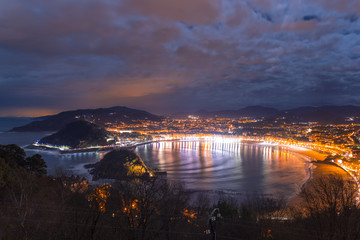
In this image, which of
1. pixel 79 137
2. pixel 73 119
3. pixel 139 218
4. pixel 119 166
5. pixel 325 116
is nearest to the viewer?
pixel 139 218

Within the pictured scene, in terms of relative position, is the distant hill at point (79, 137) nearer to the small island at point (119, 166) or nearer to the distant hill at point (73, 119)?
the small island at point (119, 166)

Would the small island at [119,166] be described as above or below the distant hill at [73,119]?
below

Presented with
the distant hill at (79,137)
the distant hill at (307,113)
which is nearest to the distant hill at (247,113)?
the distant hill at (307,113)

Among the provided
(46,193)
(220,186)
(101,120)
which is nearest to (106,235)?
(46,193)

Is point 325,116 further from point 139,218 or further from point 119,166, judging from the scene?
point 139,218

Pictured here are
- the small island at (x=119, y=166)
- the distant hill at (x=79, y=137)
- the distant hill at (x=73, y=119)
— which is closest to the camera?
the small island at (x=119, y=166)

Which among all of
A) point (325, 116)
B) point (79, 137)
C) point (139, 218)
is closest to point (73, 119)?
point (79, 137)

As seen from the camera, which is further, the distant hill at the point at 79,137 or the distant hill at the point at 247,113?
the distant hill at the point at 247,113

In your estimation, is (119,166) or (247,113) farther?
(247,113)
